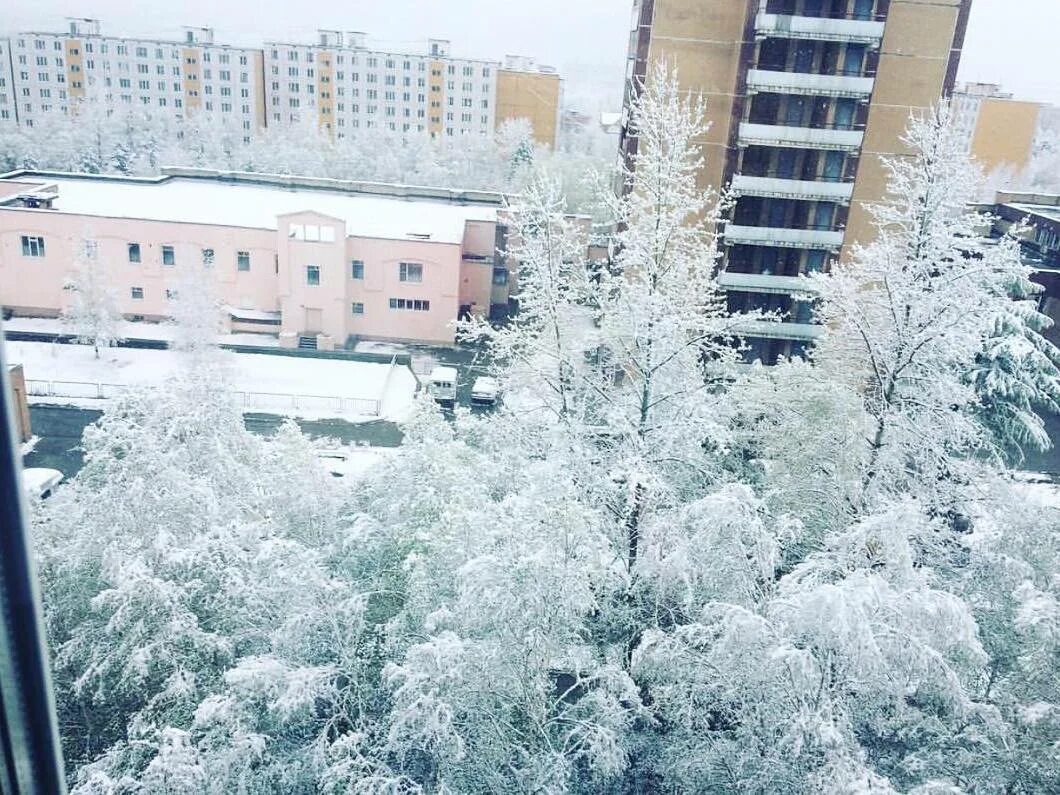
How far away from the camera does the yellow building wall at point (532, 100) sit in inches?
2015

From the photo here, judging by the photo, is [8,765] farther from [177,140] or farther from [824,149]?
[177,140]

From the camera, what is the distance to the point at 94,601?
677 cm

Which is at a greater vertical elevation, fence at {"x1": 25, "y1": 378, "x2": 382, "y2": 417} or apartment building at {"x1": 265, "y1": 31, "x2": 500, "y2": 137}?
apartment building at {"x1": 265, "y1": 31, "x2": 500, "y2": 137}

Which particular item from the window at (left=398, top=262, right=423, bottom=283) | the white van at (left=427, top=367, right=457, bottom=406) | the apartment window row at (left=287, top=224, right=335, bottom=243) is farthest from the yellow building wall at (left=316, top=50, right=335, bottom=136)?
the white van at (left=427, top=367, right=457, bottom=406)

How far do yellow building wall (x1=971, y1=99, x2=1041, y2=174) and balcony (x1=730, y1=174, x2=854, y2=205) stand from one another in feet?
124

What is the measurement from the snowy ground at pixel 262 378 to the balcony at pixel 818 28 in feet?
37.8

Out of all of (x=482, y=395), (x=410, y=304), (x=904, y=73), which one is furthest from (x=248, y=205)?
(x=904, y=73)

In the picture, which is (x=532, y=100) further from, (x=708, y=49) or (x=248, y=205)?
(x=708, y=49)

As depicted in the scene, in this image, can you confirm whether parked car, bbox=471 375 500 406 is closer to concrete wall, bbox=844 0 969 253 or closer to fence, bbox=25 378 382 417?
fence, bbox=25 378 382 417

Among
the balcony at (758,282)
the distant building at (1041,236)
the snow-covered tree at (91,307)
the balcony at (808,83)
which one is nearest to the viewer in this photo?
the balcony at (808,83)

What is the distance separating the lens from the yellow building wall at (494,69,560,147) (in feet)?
168

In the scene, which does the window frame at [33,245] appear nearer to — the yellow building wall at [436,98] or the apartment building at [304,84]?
the apartment building at [304,84]

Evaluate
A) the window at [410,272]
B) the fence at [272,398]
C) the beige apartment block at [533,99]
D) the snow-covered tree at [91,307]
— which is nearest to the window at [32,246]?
the snow-covered tree at [91,307]

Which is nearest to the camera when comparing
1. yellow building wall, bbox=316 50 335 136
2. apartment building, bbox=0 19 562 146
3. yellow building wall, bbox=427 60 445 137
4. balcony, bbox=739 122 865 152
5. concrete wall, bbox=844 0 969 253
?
concrete wall, bbox=844 0 969 253
